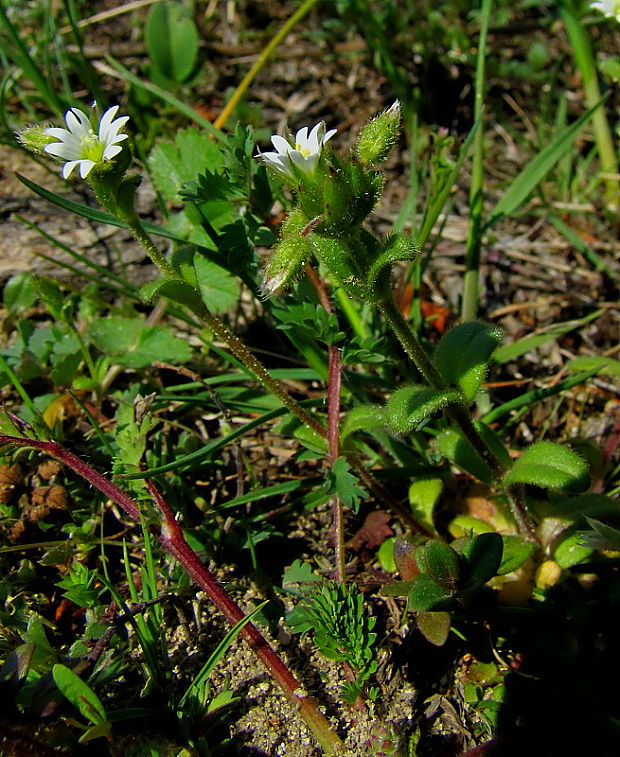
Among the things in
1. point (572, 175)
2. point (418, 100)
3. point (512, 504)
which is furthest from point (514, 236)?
point (512, 504)

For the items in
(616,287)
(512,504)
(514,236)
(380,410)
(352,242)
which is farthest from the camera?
(514,236)

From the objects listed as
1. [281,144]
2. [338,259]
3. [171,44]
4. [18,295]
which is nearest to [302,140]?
[281,144]

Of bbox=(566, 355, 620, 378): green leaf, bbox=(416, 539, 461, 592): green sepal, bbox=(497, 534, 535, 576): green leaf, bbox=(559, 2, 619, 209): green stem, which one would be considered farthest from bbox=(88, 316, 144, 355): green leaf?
bbox=(559, 2, 619, 209): green stem

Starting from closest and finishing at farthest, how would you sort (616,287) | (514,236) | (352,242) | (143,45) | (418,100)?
(352,242), (616,287), (514,236), (418,100), (143,45)

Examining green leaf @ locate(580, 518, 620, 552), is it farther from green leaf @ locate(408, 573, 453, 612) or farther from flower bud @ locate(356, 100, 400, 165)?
flower bud @ locate(356, 100, 400, 165)

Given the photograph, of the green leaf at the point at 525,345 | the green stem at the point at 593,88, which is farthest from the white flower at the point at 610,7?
Result: the green leaf at the point at 525,345

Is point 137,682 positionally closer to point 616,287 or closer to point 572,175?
point 616,287

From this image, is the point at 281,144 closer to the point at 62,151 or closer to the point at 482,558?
the point at 62,151
